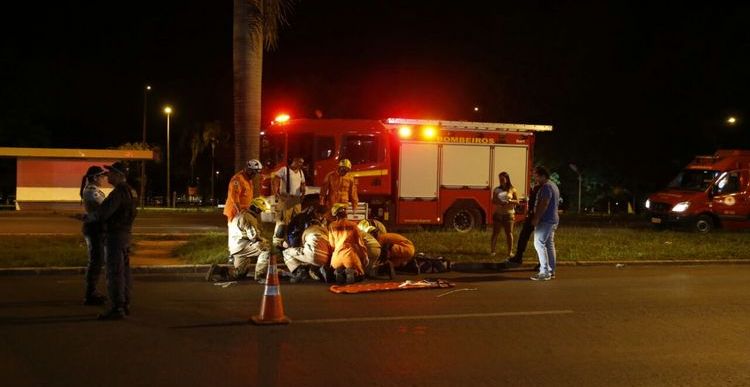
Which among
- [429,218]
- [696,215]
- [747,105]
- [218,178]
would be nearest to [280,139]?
[429,218]

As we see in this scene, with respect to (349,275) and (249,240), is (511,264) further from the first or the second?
(249,240)

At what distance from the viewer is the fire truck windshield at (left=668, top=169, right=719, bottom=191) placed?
22.3 metres

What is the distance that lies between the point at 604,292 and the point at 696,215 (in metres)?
12.6

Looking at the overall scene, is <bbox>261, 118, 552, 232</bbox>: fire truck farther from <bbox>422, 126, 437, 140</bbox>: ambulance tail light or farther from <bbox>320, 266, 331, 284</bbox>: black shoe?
<bbox>320, 266, 331, 284</bbox>: black shoe

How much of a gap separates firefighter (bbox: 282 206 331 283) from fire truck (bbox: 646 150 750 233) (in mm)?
14269

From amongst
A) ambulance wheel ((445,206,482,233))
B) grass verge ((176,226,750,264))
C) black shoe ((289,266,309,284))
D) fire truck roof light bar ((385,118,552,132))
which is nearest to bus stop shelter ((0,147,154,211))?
fire truck roof light bar ((385,118,552,132))

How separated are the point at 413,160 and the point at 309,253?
29.4ft

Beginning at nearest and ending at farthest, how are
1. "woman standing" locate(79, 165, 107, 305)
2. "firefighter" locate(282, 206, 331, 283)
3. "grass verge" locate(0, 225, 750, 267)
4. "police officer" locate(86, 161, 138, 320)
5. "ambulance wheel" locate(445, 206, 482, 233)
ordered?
"police officer" locate(86, 161, 138, 320), "woman standing" locate(79, 165, 107, 305), "firefighter" locate(282, 206, 331, 283), "grass verge" locate(0, 225, 750, 267), "ambulance wheel" locate(445, 206, 482, 233)

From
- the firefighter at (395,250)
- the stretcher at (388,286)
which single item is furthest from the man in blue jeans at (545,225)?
the firefighter at (395,250)

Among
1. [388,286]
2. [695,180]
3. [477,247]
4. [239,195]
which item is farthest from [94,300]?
[695,180]

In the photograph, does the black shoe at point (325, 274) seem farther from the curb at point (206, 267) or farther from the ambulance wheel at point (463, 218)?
the ambulance wheel at point (463, 218)

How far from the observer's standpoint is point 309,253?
37.4 ft

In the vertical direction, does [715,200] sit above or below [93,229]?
above

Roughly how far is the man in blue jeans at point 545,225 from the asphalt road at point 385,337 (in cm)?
85
